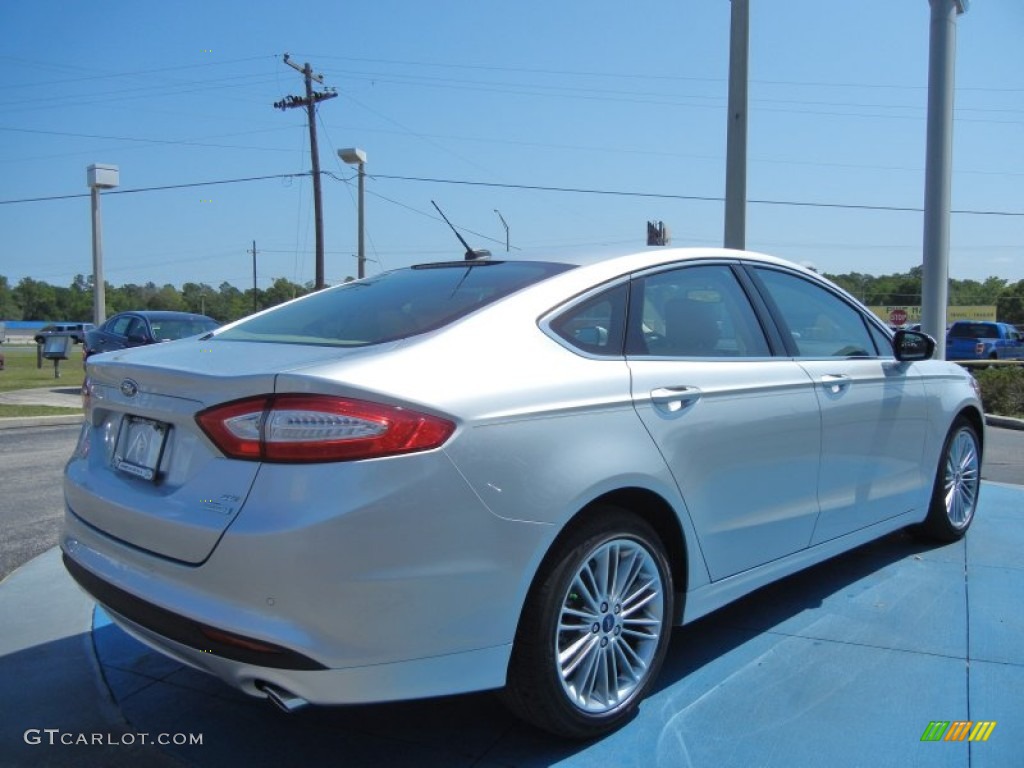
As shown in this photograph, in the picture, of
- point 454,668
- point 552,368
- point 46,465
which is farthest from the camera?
point 46,465

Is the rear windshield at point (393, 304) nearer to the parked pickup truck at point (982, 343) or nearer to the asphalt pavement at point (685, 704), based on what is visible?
the asphalt pavement at point (685, 704)

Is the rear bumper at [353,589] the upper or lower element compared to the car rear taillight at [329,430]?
lower

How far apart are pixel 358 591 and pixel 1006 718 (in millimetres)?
2366

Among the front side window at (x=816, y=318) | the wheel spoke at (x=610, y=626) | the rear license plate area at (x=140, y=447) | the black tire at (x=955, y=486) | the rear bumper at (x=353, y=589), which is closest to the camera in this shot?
the rear bumper at (x=353, y=589)

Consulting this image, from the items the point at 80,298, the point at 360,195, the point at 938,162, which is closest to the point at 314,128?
the point at 360,195

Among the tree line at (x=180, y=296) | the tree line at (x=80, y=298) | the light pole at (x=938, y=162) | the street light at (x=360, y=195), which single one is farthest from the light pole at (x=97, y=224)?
the tree line at (x=80, y=298)

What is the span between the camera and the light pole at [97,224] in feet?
74.1

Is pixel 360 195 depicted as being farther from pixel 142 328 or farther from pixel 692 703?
pixel 692 703

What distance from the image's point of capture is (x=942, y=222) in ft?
34.2

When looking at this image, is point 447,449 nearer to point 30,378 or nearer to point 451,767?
point 451,767

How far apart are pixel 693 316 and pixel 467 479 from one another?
1530mm

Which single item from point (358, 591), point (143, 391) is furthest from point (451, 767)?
point (143, 391)

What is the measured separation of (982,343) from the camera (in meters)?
30.4
